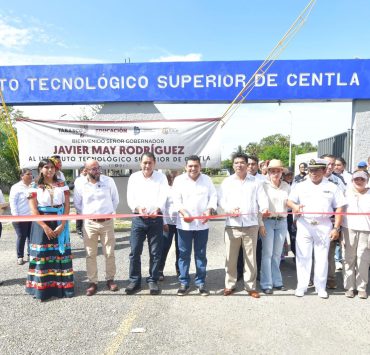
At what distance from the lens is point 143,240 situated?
426 centimetres

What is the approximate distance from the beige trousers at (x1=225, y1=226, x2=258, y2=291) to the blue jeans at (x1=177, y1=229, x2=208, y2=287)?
1.06ft

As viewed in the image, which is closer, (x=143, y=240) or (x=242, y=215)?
(x=242, y=215)

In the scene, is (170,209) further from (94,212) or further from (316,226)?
(316,226)

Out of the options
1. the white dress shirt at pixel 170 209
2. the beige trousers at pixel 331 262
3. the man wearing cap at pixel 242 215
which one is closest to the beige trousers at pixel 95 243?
the white dress shirt at pixel 170 209

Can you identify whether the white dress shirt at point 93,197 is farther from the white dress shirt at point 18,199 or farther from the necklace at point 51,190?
the white dress shirt at point 18,199

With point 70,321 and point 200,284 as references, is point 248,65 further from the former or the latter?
point 70,321

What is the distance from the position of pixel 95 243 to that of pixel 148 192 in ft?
3.28

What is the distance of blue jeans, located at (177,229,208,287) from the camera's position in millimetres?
4184

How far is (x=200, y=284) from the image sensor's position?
166 inches

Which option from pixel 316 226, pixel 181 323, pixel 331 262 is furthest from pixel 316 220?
pixel 181 323

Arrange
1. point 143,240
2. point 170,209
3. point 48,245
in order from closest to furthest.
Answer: point 48,245 < point 143,240 < point 170,209

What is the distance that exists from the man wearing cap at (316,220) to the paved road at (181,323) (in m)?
0.29

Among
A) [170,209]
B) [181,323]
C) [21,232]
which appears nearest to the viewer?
[181,323]

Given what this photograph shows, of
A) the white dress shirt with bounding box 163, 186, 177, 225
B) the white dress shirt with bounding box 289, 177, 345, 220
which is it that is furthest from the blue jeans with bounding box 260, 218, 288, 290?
the white dress shirt with bounding box 163, 186, 177, 225
